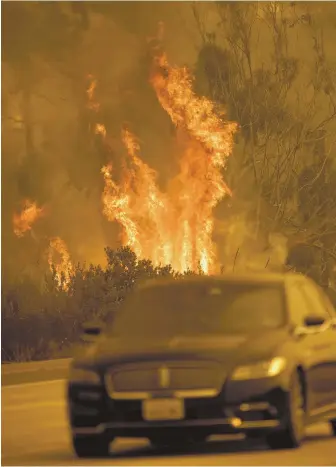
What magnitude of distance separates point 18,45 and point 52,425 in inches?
1505

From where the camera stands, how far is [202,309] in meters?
14.9

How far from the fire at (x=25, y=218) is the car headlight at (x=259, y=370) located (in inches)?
1410

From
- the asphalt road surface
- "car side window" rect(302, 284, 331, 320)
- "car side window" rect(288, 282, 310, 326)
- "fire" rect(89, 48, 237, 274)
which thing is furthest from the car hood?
"fire" rect(89, 48, 237, 274)

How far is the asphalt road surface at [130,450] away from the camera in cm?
1321

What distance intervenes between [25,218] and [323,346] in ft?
115

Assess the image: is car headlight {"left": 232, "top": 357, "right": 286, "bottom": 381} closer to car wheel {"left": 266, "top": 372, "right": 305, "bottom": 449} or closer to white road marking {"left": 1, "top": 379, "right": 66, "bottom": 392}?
car wheel {"left": 266, "top": 372, "right": 305, "bottom": 449}

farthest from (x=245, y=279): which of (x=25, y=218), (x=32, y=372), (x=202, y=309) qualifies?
(x=25, y=218)

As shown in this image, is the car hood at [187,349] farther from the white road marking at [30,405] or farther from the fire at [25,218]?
the fire at [25,218]

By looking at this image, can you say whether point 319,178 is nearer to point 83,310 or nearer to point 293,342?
point 83,310

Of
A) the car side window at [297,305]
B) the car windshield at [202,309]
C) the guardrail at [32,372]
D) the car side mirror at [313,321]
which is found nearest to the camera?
the car side mirror at [313,321]

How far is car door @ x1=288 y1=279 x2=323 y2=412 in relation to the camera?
Answer: 14.2m

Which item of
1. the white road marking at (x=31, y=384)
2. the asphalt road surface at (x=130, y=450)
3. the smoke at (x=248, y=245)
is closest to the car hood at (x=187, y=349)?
the asphalt road surface at (x=130, y=450)

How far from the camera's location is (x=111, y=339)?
14305 mm

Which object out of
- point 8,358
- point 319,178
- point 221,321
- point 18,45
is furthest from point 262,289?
point 18,45
